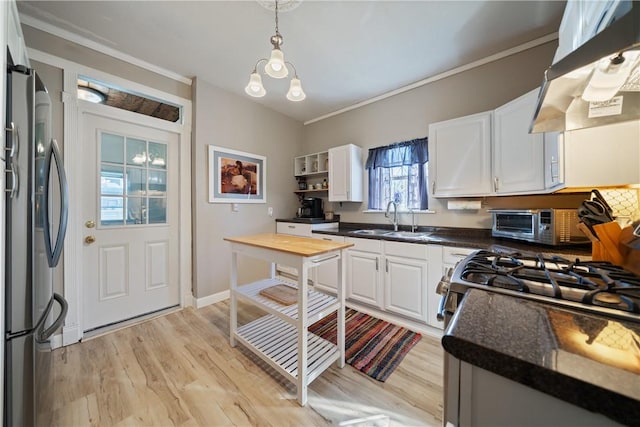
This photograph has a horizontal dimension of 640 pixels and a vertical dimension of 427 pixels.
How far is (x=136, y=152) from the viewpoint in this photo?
235cm

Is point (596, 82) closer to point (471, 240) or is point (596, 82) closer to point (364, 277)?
point (471, 240)

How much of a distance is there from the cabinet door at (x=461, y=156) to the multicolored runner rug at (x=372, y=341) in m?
1.44

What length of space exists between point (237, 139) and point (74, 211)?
1742 millimetres

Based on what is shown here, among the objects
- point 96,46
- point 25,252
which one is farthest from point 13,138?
point 96,46

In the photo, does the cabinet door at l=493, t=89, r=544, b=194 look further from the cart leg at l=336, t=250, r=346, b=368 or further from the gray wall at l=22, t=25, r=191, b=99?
the gray wall at l=22, t=25, r=191, b=99

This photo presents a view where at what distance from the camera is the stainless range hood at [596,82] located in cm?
60

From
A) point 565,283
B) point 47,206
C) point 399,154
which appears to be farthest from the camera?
point 399,154

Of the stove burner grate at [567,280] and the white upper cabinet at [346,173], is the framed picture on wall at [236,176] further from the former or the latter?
the stove burner grate at [567,280]

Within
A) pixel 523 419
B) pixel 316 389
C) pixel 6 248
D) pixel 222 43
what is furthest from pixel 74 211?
pixel 523 419

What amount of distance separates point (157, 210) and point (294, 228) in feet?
5.22

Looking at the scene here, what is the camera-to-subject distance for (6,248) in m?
0.96

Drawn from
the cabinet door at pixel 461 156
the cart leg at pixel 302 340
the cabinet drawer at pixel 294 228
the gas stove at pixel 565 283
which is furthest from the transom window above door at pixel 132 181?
the cabinet door at pixel 461 156

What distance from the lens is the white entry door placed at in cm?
209

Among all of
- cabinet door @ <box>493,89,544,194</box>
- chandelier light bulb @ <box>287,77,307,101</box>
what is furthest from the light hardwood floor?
chandelier light bulb @ <box>287,77,307,101</box>
